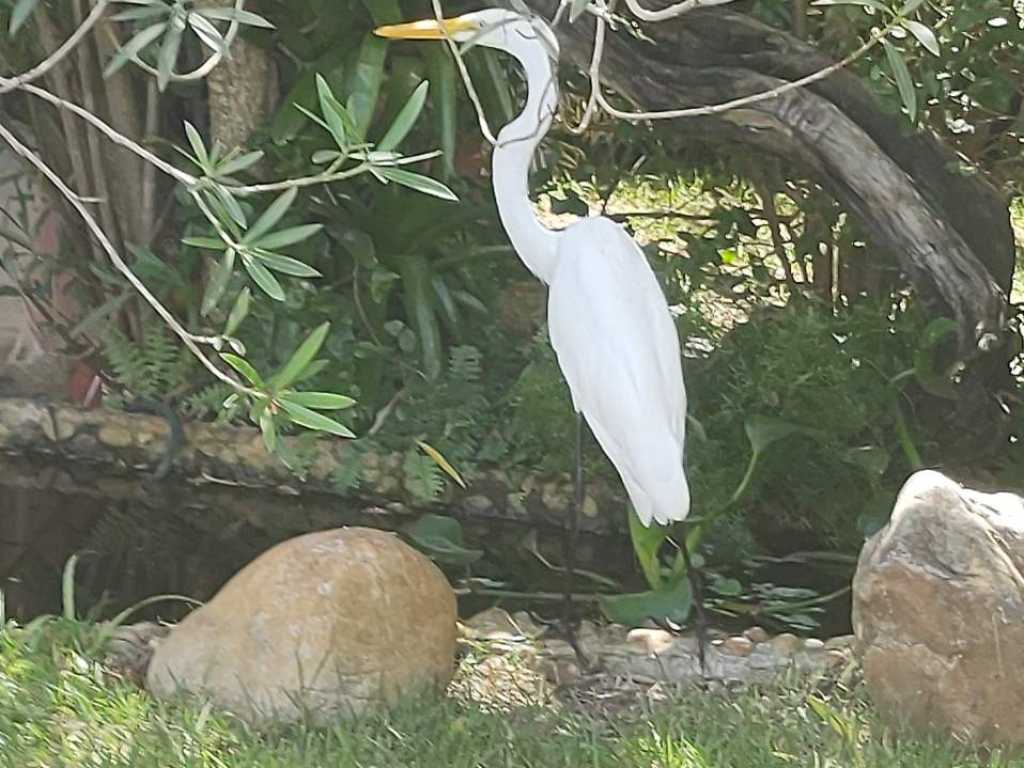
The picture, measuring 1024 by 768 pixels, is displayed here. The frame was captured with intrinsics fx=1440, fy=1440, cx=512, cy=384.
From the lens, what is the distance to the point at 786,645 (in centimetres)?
277

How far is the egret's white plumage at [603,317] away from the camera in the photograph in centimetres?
250

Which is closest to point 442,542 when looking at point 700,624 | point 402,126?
point 700,624

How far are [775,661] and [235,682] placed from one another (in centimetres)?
101

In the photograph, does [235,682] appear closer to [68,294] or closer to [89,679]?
[89,679]

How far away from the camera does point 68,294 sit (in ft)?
13.8

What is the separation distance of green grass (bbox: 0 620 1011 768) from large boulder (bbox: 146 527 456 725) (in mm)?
53

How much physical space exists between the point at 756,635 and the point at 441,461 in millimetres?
986

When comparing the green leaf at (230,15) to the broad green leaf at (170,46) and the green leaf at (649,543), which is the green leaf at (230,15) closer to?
the broad green leaf at (170,46)

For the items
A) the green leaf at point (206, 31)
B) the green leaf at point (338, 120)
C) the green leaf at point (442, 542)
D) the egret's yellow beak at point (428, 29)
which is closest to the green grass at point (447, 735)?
the green leaf at point (442, 542)

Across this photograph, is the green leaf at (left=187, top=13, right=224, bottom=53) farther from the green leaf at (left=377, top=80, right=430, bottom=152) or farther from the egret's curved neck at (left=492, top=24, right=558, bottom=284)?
the egret's curved neck at (left=492, top=24, right=558, bottom=284)

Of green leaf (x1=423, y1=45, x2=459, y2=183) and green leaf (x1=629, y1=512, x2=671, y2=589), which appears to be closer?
green leaf (x1=629, y1=512, x2=671, y2=589)

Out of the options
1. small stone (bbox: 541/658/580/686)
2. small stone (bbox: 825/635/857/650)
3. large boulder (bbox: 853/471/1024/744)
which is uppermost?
large boulder (bbox: 853/471/1024/744)

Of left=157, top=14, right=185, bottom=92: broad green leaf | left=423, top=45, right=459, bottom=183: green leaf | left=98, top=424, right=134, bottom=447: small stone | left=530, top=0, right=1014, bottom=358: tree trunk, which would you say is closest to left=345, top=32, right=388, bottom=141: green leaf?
left=423, top=45, right=459, bottom=183: green leaf

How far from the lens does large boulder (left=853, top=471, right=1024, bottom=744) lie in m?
2.11
